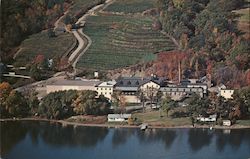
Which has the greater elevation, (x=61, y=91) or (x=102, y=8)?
(x=102, y=8)

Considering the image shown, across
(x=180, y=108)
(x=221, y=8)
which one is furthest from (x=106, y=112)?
(x=221, y=8)

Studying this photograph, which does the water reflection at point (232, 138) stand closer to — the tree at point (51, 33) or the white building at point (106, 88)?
the white building at point (106, 88)

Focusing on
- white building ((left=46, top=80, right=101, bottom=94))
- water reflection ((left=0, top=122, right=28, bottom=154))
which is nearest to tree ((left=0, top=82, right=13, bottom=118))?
water reflection ((left=0, top=122, right=28, bottom=154))

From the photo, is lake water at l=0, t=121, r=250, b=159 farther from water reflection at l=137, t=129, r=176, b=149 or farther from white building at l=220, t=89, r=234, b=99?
white building at l=220, t=89, r=234, b=99

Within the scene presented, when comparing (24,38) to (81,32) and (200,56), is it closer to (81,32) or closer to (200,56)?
(81,32)

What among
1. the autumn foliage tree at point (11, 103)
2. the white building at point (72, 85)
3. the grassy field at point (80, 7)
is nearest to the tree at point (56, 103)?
the white building at point (72, 85)
